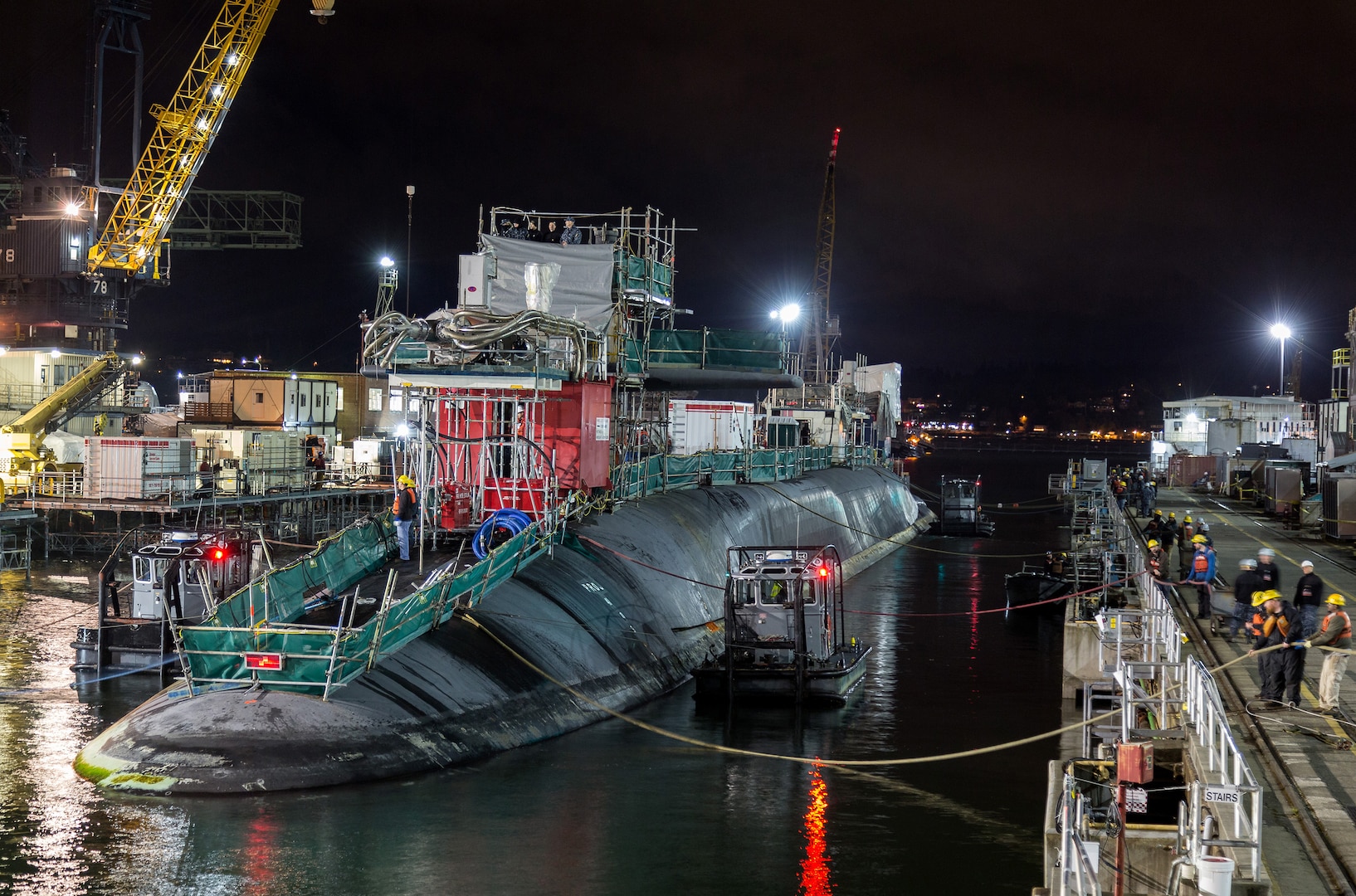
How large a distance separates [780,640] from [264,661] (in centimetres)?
1105

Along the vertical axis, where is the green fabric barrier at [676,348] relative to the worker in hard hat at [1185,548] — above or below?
above

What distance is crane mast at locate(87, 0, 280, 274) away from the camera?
6234cm

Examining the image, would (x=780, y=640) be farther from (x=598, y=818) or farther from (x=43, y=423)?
(x=43, y=423)

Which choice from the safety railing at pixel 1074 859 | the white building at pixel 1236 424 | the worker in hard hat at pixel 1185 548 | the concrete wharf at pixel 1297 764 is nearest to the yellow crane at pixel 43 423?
the worker in hard hat at pixel 1185 548

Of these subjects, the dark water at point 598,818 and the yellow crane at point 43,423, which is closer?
the dark water at point 598,818

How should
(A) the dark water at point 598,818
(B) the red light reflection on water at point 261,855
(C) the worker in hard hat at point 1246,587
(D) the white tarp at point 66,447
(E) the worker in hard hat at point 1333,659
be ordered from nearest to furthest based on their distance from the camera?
(B) the red light reflection on water at point 261,855 → (A) the dark water at point 598,818 → (E) the worker in hard hat at point 1333,659 → (C) the worker in hard hat at point 1246,587 → (D) the white tarp at point 66,447

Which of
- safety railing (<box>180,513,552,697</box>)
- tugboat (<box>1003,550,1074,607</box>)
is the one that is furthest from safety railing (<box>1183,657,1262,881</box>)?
tugboat (<box>1003,550,1074,607</box>)

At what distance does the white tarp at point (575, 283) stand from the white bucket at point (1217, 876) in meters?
27.8

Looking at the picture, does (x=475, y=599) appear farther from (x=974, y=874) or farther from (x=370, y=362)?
(x=974, y=874)

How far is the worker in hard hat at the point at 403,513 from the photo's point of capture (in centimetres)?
2720

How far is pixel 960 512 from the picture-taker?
7288cm

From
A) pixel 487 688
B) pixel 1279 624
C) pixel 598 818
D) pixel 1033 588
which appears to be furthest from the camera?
pixel 1033 588

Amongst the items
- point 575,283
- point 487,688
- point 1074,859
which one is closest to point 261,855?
point 487,688

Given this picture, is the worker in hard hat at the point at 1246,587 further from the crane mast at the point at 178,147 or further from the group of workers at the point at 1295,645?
the crane mast at the point at 178,147
